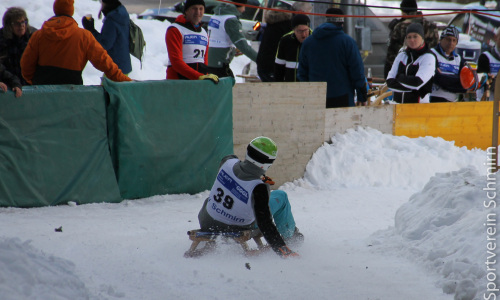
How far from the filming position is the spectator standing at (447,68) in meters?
10.2

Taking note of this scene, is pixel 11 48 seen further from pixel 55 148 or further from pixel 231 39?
pixel 231 39

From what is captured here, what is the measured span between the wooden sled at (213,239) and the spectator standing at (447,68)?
5.65m

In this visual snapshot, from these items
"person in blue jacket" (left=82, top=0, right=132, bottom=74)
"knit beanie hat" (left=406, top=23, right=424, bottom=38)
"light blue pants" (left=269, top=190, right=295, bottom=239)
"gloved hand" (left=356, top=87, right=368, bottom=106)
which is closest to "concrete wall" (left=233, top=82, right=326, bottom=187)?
"gloved hand" (left=356, top=87, right=368, bottom=106)

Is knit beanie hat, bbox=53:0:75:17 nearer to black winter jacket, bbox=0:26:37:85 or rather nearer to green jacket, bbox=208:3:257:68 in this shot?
black winter jacket, bbox=0:26:37:85

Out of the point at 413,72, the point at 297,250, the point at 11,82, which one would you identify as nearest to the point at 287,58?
the point at 413,72

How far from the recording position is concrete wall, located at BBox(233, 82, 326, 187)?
8.90 meters

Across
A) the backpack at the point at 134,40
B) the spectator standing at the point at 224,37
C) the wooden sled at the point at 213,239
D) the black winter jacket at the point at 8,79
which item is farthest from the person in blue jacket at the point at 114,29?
the wooden sled at the point at 213,239

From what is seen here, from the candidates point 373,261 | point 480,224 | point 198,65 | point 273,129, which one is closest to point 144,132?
point 198,65

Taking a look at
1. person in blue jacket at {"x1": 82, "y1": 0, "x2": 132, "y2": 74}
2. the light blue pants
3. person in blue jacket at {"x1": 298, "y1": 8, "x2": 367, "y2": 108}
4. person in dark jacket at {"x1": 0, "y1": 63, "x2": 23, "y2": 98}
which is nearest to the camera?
the light blue pants

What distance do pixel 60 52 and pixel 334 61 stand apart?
378 cm

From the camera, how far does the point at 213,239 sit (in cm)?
564

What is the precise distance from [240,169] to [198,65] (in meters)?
3.38

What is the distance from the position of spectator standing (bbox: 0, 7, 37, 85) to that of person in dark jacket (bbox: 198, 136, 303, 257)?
3.75m

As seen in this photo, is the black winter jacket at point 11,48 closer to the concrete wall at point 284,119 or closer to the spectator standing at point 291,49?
the concrete wall at point 284,119
